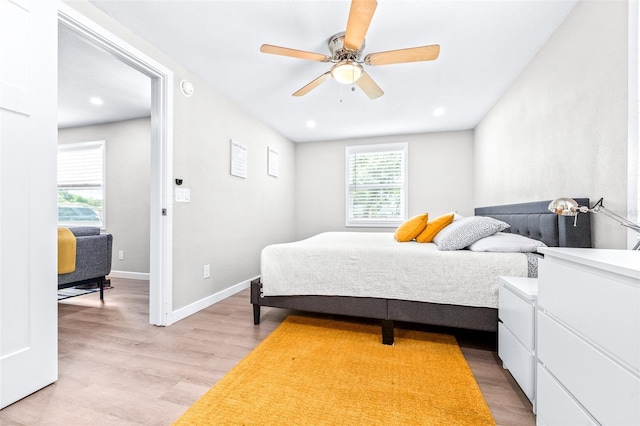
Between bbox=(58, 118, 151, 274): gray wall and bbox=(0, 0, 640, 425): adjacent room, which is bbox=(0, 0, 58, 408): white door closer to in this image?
bbox=(0, 0, 640, 425): adjacent room

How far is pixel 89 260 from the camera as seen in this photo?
115 inches

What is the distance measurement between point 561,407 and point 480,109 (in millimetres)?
3408

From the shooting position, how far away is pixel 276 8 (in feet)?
5.90

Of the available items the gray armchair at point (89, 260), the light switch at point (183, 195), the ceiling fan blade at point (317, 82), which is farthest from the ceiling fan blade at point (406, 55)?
the gray armchair at point (89, 260)

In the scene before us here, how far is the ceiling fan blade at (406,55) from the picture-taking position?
5.85 ft

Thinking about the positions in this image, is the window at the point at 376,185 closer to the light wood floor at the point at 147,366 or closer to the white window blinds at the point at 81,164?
the light wood floor at the point at 147,366

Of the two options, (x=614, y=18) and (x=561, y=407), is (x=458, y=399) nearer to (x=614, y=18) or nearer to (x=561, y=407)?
(x=561, y=407)

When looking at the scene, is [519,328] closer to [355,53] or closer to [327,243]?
[327,243]

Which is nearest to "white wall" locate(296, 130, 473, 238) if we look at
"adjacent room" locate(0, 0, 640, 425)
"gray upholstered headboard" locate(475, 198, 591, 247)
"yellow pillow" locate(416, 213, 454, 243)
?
"adjacent room" locate(0, 0, 640, 425)

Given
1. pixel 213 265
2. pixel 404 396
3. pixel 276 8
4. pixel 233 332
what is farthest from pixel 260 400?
pixel 276 8

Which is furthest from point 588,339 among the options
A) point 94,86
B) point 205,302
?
point 94,86

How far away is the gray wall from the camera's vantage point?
4059mm

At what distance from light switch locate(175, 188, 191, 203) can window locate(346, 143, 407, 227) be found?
2876 mm

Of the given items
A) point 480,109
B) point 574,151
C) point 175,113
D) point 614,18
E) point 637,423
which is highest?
point 480,109
